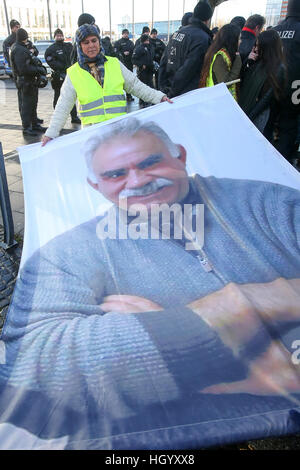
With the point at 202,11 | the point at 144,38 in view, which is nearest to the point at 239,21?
the point at 202,11

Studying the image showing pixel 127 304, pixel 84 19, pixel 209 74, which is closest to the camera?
pixel 127 304

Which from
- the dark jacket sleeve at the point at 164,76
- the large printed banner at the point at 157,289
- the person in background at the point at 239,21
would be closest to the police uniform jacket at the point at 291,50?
the large printed banner at the point at 157,289

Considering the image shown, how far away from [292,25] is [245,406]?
3.57 meters

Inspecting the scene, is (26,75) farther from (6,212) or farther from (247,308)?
(247,308)

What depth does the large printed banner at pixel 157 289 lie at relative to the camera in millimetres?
1299

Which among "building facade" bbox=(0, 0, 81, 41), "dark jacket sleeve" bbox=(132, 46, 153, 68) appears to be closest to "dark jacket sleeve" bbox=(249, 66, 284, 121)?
"dark jacket sleeve" bbox=(132, 46, 153, 68)

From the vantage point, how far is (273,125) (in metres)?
3.78

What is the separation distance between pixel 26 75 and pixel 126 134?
4420 millimetres

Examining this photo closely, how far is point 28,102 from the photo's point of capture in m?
6.04

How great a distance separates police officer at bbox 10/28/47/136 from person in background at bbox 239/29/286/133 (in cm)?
397

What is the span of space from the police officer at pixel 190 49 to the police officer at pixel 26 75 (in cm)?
303

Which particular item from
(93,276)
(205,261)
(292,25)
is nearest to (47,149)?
(93,276)

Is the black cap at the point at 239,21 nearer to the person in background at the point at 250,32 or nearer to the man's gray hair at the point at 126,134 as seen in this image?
the person in background at the point at 250,32
